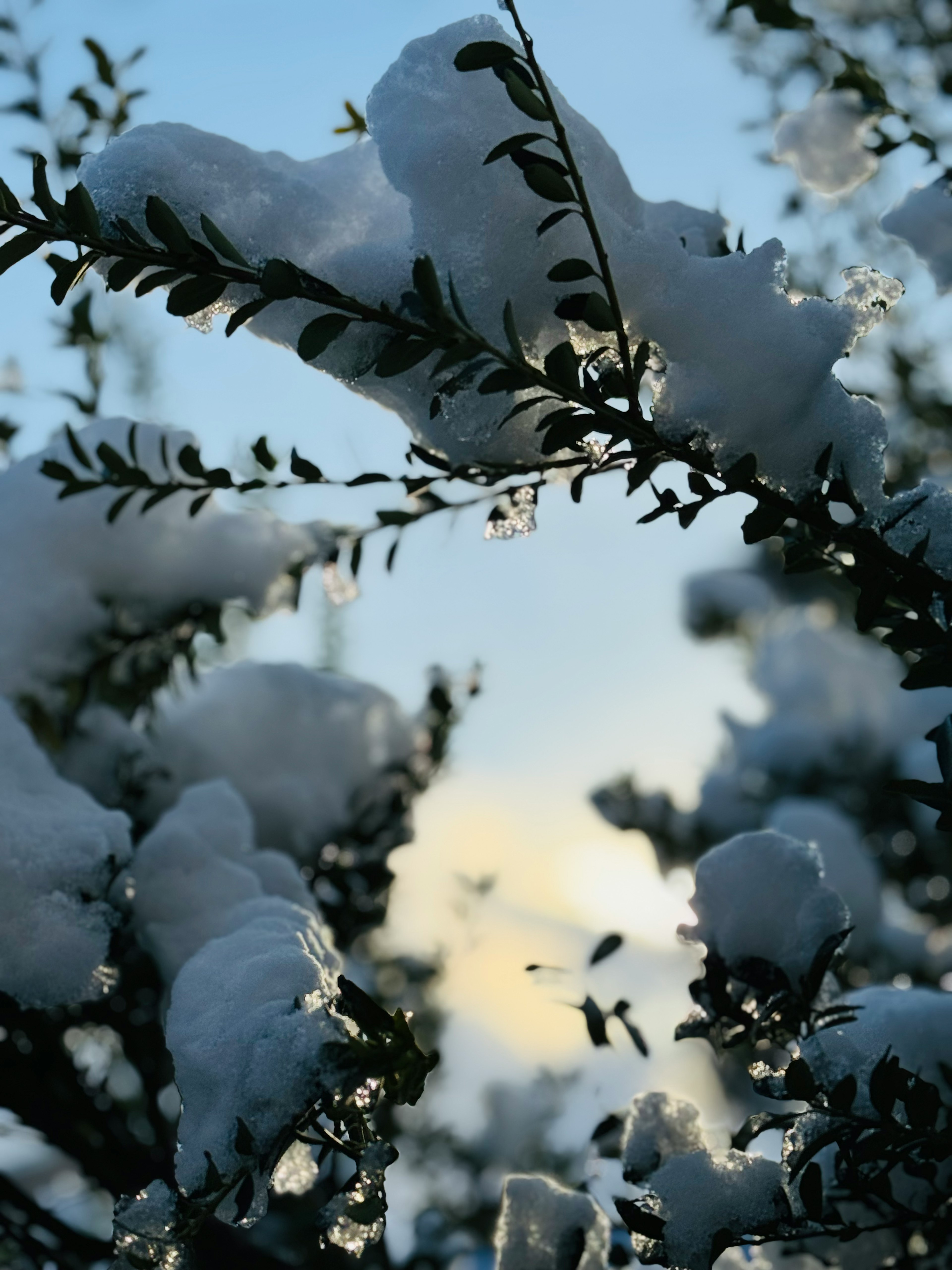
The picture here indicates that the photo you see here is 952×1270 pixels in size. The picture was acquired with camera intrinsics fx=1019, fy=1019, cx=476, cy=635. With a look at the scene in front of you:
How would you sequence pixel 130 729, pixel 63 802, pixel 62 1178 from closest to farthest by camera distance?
pixel 63 802 → pixel 130 729 → pixel 62 1178

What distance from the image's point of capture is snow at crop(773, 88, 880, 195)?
1315 mm

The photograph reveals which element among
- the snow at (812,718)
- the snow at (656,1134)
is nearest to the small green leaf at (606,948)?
the snow at (656,1134)

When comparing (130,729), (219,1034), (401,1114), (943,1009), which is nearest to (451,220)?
(219,1034)

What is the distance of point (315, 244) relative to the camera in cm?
79

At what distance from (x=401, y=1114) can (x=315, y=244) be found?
10.0 ft

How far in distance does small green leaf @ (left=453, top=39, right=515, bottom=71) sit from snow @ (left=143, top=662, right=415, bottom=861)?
115 centimetres

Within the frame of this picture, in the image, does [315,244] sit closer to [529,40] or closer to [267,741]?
[529,40]

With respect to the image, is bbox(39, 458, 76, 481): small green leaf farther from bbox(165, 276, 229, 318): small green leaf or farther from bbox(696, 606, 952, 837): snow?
bbox(696, 606, 952, 837): snow

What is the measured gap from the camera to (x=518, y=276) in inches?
29.1

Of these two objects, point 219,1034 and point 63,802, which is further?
point 63,802

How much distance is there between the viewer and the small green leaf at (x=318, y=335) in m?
0.65

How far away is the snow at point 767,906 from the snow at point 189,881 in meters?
0.49

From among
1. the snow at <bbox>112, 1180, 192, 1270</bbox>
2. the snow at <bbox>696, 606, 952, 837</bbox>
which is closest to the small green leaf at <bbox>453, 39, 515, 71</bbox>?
the snow at <bbox>112, 1180, 192, 1270</bbox>

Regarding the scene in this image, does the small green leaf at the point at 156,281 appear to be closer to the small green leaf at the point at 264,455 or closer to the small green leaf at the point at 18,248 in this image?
the small green leaf at the point at 18,248
